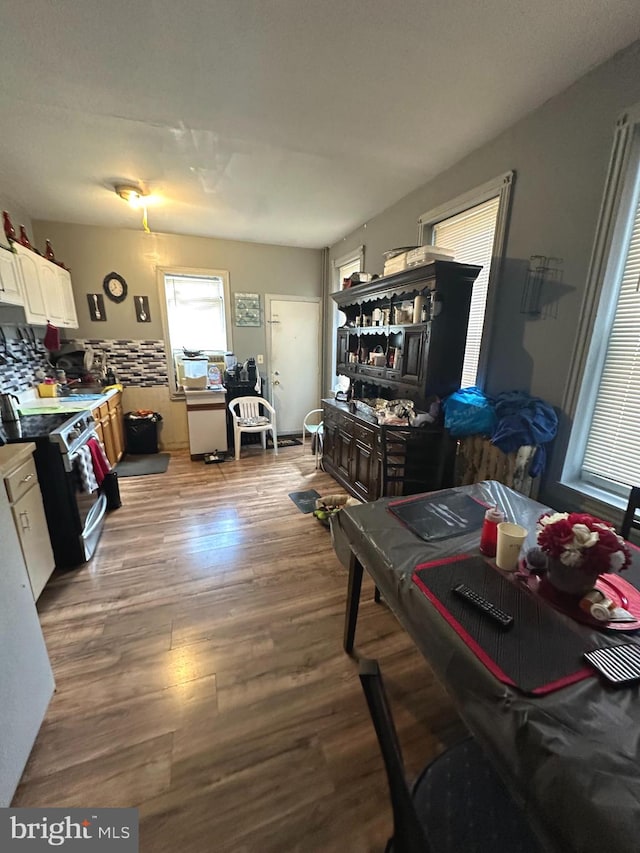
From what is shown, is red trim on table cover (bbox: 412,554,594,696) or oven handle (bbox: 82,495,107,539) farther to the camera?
oven handle (bbox: 82,495,107,539)

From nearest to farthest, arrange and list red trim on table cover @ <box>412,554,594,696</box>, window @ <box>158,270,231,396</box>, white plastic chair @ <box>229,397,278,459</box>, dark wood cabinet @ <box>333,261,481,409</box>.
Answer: red trim on table cover @ <box>412,554,594,696</box> < dark wood cabinet @ <box>333,261,481,409</box> < white plastic chair @ <box>229,397,278,459</box> < window @ <box>158,270,231,396</box>

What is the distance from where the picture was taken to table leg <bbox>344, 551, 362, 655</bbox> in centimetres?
152

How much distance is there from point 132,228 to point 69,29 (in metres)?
2.94

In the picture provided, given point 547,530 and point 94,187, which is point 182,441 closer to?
point 94,187

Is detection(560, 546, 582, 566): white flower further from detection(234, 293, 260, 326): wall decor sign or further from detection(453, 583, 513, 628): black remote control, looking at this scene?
detection(234, 293, 260, 326): wall decor sign

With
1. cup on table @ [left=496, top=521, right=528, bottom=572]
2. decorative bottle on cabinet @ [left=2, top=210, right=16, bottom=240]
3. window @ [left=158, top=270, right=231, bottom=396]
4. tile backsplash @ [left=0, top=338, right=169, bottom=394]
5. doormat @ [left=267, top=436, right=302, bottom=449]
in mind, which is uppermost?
decorative bottle on cabinet @ [left=2, top=210, right=16, bottom=240]

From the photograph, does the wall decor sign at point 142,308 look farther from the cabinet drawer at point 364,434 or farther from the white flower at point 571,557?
the white flower at point 571,557

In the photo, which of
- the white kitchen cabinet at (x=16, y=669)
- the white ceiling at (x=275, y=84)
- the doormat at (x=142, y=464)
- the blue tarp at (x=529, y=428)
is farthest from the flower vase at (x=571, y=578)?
the doormat at (x=142, y=464)

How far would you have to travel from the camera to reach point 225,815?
1.09 meters

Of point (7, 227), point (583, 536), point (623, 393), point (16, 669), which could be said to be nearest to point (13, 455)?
point (16, 669)

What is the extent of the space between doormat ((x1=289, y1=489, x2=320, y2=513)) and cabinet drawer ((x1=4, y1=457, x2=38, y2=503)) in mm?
1906

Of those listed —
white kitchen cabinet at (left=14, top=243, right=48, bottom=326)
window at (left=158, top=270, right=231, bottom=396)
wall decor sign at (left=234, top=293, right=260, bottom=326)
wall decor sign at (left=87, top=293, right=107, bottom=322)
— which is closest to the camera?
white kitchen cabinet at (left=14, top=243, right=48, bottom=326)

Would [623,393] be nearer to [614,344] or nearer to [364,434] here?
[614,344]

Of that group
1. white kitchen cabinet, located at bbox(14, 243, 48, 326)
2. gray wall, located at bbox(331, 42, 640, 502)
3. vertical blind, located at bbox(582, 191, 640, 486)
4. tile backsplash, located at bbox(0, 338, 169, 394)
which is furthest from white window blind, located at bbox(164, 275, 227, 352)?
vertical blind, located at bbox(582, 191, 640, 486)
